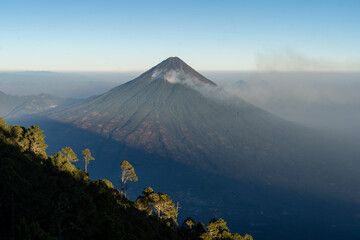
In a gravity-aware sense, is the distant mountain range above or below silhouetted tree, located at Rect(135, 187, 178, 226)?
below

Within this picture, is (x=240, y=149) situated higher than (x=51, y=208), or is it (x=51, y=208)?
(x=51, y=208)

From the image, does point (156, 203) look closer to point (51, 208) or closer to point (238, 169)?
point (51, 208)

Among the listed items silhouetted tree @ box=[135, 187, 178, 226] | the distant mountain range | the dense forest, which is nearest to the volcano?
the distant mountain range

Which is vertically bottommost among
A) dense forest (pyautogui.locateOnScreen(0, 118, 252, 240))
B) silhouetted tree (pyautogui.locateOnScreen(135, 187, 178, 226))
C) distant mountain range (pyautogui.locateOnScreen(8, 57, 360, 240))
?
distant mountain range (pyautogui.locateOnScreen(8, 57, 360, 240))

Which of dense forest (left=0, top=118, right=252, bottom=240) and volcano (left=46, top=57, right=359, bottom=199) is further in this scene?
volcano (left=46, top=57, right=359, bottom=199)

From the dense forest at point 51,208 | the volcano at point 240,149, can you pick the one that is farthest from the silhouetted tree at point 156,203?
the volcano at point 240,149

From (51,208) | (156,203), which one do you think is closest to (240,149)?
(156,203)

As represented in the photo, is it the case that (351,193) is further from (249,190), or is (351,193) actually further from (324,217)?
(249,190)

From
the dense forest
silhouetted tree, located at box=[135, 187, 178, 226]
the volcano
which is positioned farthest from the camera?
the volcano

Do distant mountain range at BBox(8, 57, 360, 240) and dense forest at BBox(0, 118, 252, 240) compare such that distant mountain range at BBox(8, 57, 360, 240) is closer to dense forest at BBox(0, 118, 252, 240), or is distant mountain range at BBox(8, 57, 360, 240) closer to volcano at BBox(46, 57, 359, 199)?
volcano at BBox(46, 57, 359, 199)

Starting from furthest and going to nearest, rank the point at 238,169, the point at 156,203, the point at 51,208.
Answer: the point at 238,169, the point at 156,203, the point at 51,208

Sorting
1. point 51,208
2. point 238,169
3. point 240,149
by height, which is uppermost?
point 51,208
